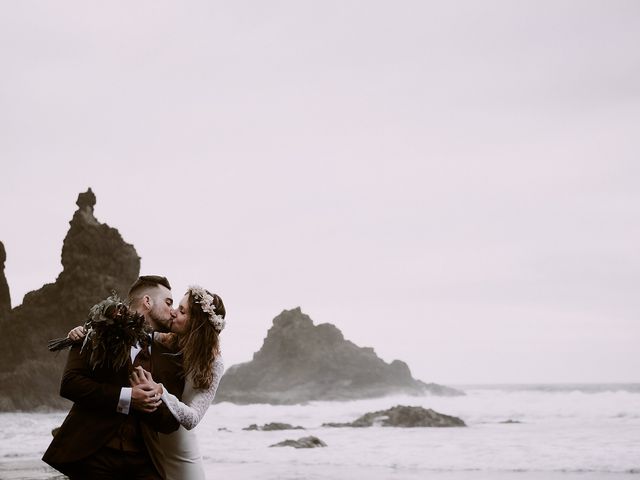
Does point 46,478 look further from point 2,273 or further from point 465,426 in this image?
point 2,273

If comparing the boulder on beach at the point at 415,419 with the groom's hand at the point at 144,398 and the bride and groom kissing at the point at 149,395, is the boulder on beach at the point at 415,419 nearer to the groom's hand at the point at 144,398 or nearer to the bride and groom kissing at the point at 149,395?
the bride and groom kissing at the point at 149,395

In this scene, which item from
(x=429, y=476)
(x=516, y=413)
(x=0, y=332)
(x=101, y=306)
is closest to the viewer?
(x=101, y=306)

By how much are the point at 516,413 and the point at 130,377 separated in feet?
125

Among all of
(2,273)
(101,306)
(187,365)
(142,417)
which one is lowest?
(142,417)

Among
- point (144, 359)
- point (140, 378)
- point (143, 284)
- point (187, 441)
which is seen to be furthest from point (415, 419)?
point (140, 378)

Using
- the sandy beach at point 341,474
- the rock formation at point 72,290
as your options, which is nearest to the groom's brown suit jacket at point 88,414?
the sandy beach at point 341,474

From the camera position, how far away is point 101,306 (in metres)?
4.18

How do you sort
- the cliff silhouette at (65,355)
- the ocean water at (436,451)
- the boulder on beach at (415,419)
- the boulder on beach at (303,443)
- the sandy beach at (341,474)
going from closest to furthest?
the sandy beach at (341,474)
the ocean water at (436,451)
the boulder on beach at (303,443)
the boulder on beach at (415,419)
the cliff silhouette at (65,355)

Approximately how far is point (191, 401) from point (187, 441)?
1.10 feet

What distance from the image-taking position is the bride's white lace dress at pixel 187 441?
14.7 ft

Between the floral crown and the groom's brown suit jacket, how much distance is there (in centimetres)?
61

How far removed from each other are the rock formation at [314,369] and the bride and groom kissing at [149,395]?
71038mm

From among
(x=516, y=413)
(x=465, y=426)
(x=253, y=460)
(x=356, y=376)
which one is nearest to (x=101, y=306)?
(x=253, y=460)

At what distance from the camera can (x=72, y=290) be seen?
190 ft
